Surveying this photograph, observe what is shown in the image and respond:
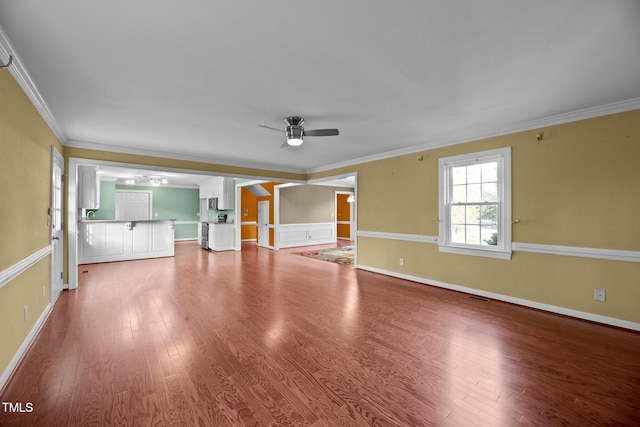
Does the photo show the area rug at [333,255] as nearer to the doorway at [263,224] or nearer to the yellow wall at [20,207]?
the doorway at [263,224]

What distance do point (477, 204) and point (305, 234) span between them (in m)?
6.83

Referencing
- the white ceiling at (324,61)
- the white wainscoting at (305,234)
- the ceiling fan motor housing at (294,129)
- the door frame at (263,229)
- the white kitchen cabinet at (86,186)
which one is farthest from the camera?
the door frame at (263,229)

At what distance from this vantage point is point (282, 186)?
946 centimetres

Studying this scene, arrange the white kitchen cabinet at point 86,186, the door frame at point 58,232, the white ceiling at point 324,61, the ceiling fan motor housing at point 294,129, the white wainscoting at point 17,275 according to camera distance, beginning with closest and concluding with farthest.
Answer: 1. the white ceiling at point 324,61
2. the white wainscoting at point 17,275
3. the ceiling fan motor housing at point 294,129
4. the door frame at point 58,232
5. the white kitchen cabinet at point 86,186

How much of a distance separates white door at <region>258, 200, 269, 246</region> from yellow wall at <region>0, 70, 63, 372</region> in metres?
7.00

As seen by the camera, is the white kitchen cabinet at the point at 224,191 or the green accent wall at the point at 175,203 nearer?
the white kitchen cabinet at the point at 224,191

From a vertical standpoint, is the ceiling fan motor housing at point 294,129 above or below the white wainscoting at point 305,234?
above

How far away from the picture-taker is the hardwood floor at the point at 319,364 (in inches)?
70.9

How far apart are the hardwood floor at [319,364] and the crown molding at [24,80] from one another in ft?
7.71

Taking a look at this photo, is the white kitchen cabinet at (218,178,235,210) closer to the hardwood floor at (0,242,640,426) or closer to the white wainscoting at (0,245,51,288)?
the hardwood floor at (0,242,640,426)

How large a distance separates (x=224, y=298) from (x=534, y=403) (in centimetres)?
363

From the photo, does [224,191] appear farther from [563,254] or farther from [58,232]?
[563,254]

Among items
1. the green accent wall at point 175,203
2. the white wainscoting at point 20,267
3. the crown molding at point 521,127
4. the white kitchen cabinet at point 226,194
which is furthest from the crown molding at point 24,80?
the green accent wall at point 175,203

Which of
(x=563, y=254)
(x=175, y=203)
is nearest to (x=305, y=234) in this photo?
(x=175, y=203)
